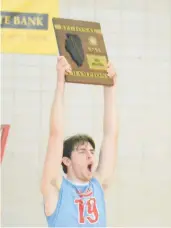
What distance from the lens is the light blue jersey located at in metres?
1.30

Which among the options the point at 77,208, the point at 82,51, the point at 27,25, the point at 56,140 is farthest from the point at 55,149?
the point at 27,25

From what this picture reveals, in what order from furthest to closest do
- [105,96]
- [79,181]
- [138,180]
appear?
1. [138,180]
2. [105,96]
3. [79,181]

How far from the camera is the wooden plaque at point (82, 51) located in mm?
1330

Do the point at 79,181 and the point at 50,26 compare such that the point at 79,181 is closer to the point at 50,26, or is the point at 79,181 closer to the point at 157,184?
the point at 157,184

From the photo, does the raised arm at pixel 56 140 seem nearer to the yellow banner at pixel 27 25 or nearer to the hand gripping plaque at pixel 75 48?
the hand gripping plaque at pixel 75 48

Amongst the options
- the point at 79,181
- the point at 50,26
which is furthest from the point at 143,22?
the point at 79,181

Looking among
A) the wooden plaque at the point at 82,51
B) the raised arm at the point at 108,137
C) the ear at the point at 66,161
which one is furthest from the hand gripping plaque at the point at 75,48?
the ear at the point at 66,161

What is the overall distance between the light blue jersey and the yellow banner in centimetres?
42

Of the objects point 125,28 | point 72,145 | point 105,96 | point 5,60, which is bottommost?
point 72,145

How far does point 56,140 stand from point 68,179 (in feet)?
0.38

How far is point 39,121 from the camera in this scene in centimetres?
152

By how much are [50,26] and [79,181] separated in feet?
1.54

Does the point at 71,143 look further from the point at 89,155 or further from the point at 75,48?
the point at 75,48

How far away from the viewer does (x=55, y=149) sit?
4.34 ft
